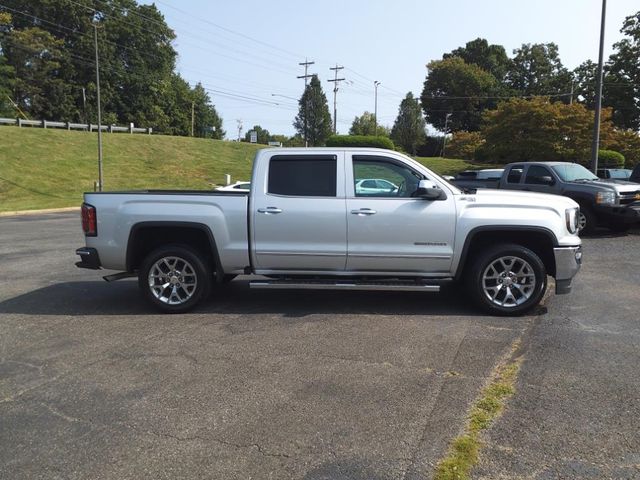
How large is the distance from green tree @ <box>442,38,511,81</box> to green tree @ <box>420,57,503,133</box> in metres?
5.32

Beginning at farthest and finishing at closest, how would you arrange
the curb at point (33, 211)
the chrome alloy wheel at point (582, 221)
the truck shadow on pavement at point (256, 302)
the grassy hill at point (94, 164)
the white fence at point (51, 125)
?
the white fence at point (51, 125) → the grassy hill at point (94, 164) → the curb at point (33, 211) → the chrome alloy wheel at point (582, 221) → the truck shadow on pavement at point (256, 302)

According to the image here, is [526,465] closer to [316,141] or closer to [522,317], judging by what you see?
[522,317]

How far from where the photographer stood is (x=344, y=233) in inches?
242

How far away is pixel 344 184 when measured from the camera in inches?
247

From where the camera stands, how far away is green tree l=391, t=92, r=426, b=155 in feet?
251

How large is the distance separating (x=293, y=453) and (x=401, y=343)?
2214 millimetres

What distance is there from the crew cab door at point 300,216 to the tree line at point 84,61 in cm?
6593

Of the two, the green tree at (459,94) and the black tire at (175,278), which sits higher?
the green tree at (459,94)

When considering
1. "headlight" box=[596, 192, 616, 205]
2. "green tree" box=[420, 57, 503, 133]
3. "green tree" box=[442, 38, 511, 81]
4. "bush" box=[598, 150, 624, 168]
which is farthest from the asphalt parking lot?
"green tree" box=[442, 38, 511, 81]

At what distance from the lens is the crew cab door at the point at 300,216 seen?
20.2 ft

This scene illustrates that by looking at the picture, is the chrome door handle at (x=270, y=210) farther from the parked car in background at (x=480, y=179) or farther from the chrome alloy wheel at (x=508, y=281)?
the parked car in background at (x=480, y=179)

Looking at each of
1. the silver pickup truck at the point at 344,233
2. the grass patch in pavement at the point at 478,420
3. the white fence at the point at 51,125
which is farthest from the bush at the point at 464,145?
the grass patch in pavement at the point at 478,420

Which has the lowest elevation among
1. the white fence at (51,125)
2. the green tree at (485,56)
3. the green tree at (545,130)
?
the green tree at (545,130)

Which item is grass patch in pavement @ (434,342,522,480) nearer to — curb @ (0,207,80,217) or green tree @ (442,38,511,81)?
curb @ (0,207,80,217)
